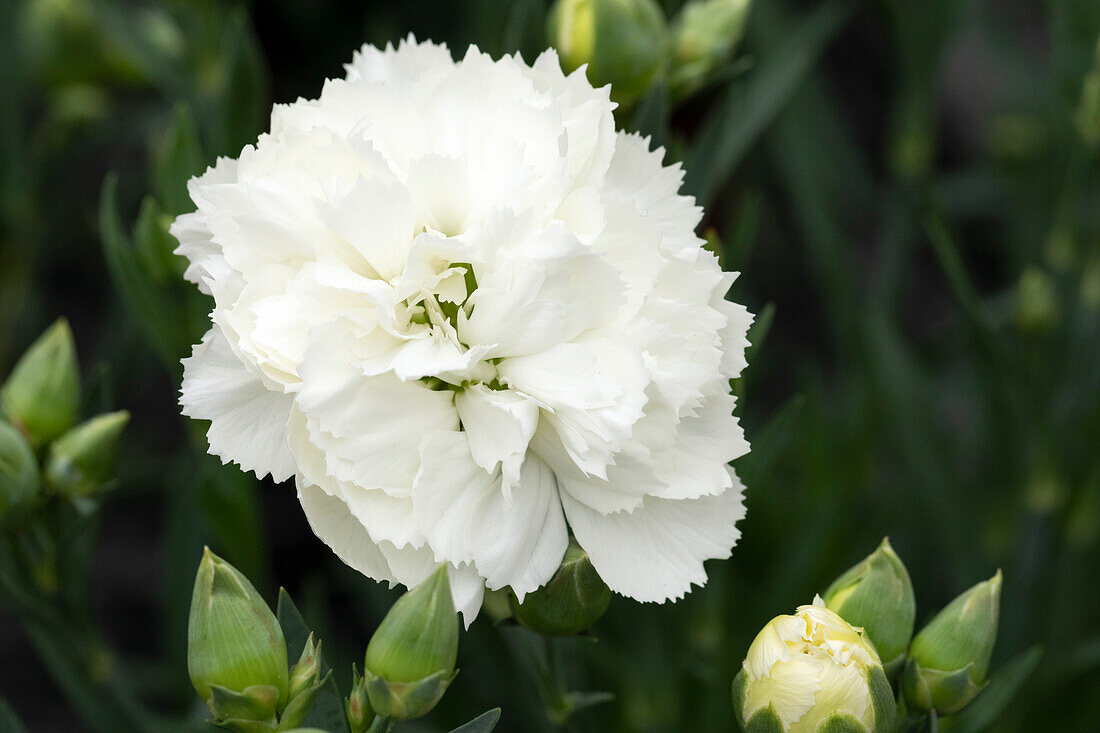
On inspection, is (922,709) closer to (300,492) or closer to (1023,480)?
(300,492)

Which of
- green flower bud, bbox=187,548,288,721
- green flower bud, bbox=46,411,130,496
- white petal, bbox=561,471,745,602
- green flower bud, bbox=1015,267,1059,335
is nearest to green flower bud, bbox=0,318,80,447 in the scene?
green flower bud, bbox=46,411,130,496

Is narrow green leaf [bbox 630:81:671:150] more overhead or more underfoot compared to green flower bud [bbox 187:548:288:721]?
more overhead

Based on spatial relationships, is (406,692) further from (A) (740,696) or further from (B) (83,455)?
(B) (83,455)

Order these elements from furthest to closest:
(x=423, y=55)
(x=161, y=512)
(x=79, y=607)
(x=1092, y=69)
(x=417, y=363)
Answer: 1. (x=161, y=512)
2. (x=1092, y=69)
3. (x=79, y=607)
4. (x=423, y=55)
5. (x=417, y=363)

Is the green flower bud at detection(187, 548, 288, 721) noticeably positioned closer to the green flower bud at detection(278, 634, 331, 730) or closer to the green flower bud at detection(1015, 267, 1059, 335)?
the green flower bud at detection(278, 634, 331, 730)

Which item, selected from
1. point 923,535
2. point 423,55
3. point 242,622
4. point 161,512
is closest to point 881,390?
point 923,535

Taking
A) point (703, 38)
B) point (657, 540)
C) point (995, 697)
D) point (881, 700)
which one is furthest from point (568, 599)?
point (703, 38)
